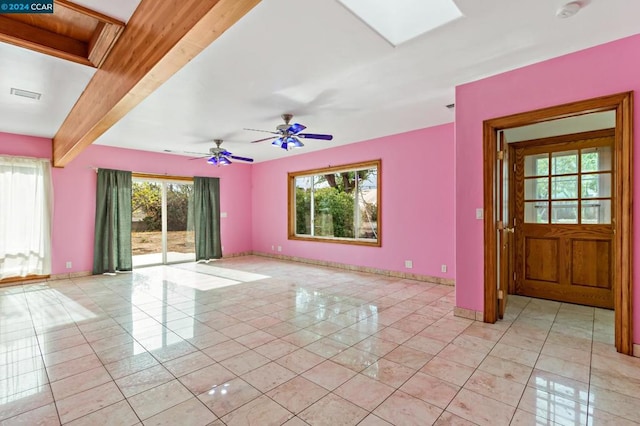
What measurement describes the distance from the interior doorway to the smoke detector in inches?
35.0

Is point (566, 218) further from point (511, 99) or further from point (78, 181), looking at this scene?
point (78, 181)

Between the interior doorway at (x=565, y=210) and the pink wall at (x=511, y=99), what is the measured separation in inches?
2.4

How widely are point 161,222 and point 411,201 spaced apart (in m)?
5.42

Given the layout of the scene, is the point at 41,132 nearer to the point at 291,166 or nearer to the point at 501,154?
the point at 291,166

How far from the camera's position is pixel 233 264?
7.06 m

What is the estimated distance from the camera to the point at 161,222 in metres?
6.96

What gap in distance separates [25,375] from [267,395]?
6.17ft

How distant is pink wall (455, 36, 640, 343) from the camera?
2537 millimetres

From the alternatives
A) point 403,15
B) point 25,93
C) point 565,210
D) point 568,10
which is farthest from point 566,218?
point 25,93

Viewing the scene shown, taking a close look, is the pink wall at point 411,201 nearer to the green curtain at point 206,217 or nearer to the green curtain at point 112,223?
the green curtain at point 206,217

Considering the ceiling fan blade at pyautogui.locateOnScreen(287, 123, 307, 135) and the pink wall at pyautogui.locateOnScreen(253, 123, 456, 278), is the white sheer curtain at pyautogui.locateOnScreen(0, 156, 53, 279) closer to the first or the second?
the ceiling fan blade at pyautogui.locateOnScreen(287, 123, 307, 135)

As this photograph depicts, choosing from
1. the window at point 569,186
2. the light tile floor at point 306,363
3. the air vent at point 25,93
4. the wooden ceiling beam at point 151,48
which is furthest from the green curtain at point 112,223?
the window at point 569,186

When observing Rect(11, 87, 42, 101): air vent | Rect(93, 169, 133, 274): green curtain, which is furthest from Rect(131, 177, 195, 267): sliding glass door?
Rect(11, 87, 42, 101): air vent

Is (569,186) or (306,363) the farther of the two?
(569,186)
